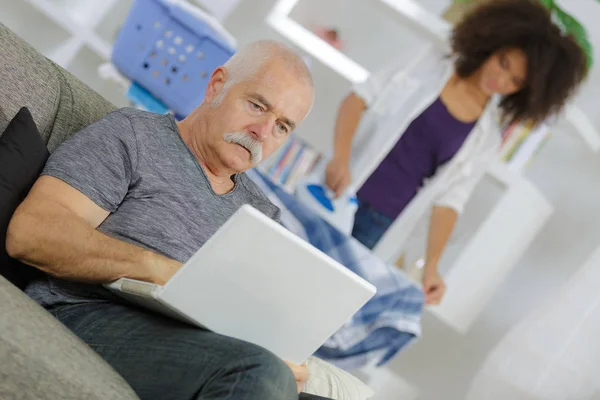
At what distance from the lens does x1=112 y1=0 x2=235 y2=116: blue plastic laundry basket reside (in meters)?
2.19

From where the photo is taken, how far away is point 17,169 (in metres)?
1.01

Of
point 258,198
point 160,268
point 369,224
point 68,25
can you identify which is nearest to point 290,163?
point 369,224

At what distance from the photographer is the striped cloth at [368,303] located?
5.77 feet

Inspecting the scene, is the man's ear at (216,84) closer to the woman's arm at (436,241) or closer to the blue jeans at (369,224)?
the blue jeans at (369,224)

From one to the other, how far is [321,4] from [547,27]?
1.13 meters

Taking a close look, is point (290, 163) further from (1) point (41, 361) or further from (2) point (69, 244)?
(1) point (41, 361)

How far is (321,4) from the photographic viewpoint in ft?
9.55

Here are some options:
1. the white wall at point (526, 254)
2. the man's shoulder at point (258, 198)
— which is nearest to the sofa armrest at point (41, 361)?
the man's shoulder at point (258, 198)

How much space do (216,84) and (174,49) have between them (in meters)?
0.94

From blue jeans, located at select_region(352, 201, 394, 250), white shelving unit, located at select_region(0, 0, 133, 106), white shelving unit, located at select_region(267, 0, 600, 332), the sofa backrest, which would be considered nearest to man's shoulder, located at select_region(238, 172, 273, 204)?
the sofa backrest

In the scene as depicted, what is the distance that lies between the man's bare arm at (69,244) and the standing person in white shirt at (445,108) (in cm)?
105

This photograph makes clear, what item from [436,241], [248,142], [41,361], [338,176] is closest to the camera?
[41,361]

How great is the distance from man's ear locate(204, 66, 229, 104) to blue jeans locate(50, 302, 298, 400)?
20.7 inches

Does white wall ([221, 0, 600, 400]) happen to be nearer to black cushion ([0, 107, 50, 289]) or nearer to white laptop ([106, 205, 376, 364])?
black cushion ([0, 107, 50, 289])
